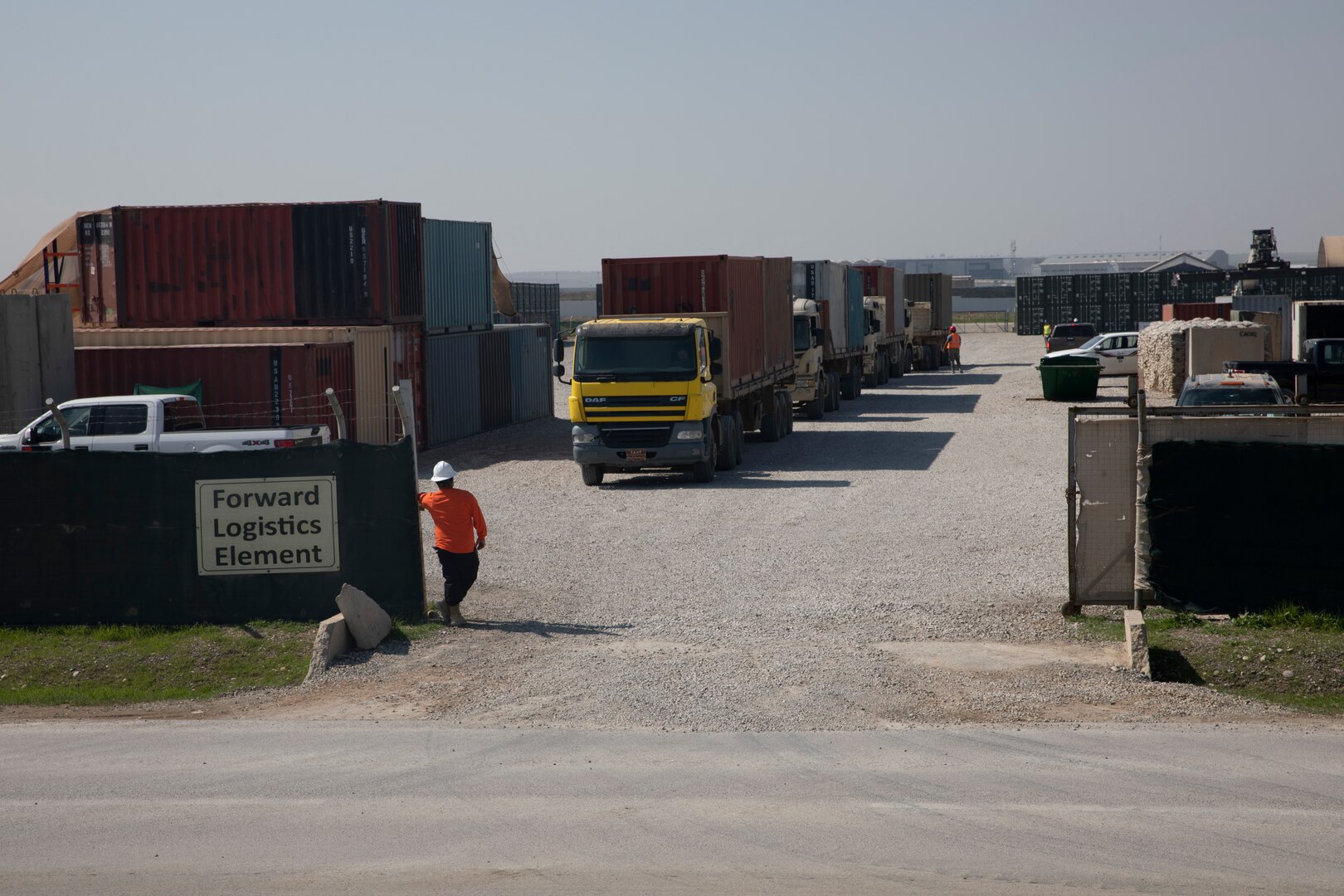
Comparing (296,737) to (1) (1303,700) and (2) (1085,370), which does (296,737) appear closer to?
(1) (1303,700)

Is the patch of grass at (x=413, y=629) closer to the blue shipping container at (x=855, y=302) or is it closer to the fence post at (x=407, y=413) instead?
the fence post at (x=407, y=413)

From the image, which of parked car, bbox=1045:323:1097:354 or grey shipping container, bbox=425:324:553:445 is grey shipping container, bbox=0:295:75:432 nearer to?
grey shipping container, bbox=425:324:553:445

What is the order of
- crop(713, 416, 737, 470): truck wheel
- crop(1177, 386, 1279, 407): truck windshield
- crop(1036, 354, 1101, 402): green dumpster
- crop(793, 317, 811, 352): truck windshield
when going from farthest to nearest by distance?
crop(1036, 354, 1101, 402): green dumpster < crop(793, 317, 811, 352): truck windshield < crop(713, 416, 737, 470): truck wheel < crop(1177, 386, 1279, 407): truck windshield

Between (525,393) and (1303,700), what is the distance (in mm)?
27391

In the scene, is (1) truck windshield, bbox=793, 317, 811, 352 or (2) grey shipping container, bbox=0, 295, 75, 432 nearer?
(2) grey shipping container, bbox=0, 295, 75, 432

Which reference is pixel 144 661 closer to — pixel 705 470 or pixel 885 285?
pixel 705 470

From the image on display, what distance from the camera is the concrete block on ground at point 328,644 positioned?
11.1m

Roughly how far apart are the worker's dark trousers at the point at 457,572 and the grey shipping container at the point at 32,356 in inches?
500

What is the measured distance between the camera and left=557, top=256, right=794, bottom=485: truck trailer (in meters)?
21.8

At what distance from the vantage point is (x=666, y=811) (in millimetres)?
7555

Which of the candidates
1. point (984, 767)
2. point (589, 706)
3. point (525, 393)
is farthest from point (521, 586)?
point (525, 393)

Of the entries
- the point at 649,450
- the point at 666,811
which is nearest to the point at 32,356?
the point at 649,450

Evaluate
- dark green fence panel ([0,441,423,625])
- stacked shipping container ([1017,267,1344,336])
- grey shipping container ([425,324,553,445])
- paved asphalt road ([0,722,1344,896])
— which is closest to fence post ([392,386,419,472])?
dark green fence panel ([0,441,423,625])

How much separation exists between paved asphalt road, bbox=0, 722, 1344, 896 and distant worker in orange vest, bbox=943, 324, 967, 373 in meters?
46.6
